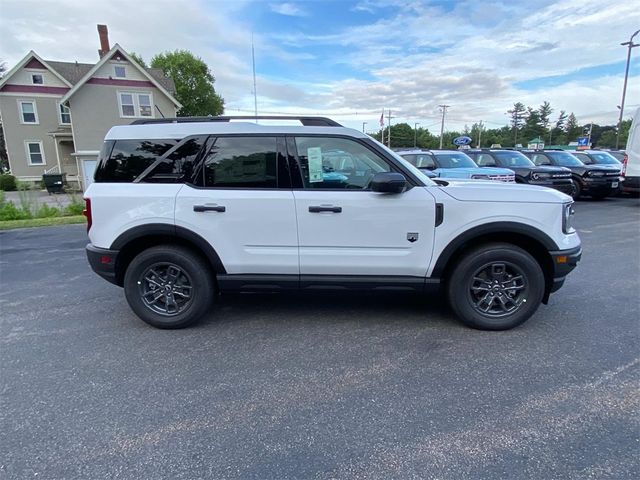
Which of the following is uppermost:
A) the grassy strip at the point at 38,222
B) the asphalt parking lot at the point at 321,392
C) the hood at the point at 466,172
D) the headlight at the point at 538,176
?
the hood at the point at 466,172

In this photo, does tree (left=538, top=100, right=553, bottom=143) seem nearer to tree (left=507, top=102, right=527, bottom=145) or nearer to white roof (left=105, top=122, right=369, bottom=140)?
tree (left=507, top=102, right=527, bottom=145)

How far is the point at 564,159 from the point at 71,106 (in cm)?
2618

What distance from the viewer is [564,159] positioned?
556 inches

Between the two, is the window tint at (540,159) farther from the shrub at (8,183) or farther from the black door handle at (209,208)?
the shrub at (8,183)

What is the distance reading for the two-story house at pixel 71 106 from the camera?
75.9 feet

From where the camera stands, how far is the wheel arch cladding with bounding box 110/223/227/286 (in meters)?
3.59

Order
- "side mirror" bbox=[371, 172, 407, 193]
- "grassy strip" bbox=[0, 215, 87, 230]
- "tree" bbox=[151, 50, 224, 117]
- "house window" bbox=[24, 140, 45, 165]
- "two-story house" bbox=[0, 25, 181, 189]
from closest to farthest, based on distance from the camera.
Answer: "side mirror" bbox=[371, 172, 407, 193]
"grassy strip" bbox=[0, 215, 87, 230]
"two-story house" bbox=[0, 25, 181, 189]
"house window" bbox=[24, 140, 45, 165]
"tree" bbox=[151, 50, 224, 117]

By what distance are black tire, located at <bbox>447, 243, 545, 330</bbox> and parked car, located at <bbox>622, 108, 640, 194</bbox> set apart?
10.6 metres

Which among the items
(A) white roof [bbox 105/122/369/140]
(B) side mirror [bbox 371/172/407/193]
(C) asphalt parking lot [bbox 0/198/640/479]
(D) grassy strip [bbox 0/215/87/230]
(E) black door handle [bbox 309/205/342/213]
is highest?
(A) white roof [bbox 105/122/369/140]

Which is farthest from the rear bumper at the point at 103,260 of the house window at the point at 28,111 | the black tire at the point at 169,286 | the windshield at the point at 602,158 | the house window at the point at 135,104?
the house window at the point at 28,111

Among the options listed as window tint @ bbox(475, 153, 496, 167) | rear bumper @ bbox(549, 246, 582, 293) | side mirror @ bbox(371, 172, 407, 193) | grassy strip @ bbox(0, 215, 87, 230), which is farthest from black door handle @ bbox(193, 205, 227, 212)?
window tint @ bbox(475, 153, 496, 167)

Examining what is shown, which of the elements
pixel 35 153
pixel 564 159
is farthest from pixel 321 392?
pixel 35 153

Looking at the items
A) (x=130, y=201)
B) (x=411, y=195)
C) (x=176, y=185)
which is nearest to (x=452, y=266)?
(x=411, y=195)

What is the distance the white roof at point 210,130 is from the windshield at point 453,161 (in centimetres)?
847
